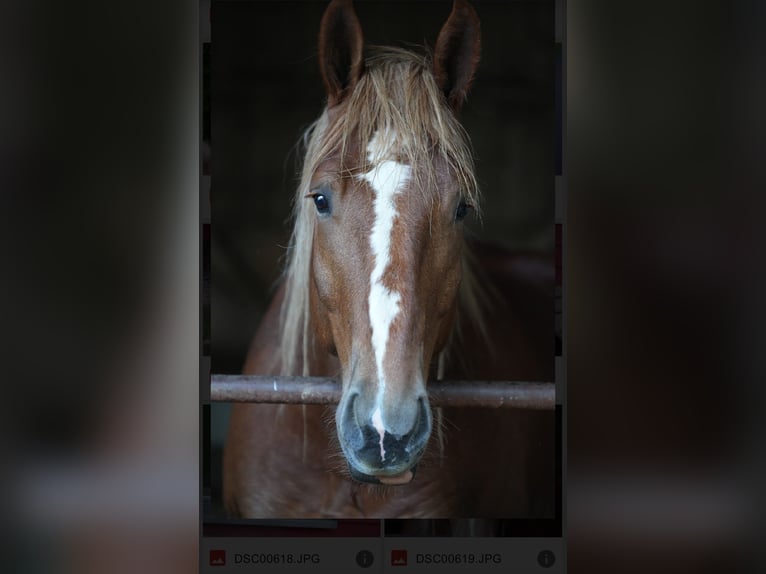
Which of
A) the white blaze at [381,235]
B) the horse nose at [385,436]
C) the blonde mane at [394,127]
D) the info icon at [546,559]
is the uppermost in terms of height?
the blonde mane at [394,127]

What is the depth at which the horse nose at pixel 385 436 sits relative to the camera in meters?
1.31

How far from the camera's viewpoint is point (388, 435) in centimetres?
131

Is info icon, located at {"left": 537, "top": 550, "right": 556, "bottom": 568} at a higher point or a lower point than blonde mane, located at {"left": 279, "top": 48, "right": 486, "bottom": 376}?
lower

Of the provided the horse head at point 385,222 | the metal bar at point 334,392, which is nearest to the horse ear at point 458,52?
the horse head at point 385,222

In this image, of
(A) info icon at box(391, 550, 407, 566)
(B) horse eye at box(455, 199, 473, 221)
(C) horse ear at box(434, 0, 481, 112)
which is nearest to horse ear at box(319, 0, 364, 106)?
(C) horse ear at box(434, 0, 481, 112)

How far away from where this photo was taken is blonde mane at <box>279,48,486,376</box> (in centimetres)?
156

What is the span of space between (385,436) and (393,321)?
9.5 inches

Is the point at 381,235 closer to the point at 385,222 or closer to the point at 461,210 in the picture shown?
the point at 385,222

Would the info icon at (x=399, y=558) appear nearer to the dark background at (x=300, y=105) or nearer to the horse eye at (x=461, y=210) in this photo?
the dark background at (x=300, y=105)

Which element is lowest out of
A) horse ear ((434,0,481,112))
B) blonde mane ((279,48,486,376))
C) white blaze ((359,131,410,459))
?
white blaze ((359,131,410,459))

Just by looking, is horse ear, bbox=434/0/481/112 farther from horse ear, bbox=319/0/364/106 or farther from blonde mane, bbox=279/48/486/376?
horse ear, bbox=319/0/364/106
